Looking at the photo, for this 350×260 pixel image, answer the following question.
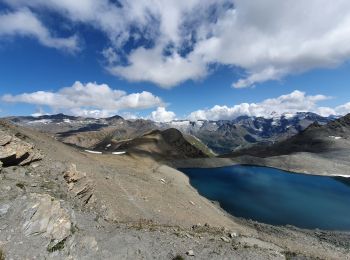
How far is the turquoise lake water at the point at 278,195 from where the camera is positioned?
59250 mm

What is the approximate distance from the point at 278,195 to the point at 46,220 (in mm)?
68877

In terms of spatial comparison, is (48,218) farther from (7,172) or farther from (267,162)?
(267,162)

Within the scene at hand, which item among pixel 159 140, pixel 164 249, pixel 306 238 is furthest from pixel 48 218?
pixel 159 140

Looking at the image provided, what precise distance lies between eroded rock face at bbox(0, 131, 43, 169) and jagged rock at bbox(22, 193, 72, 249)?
6322 mm

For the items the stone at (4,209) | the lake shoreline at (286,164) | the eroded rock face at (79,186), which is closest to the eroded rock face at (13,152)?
the eroded rock face at (79,186)

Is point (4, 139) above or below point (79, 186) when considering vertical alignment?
above

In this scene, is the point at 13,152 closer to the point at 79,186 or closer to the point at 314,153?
the point at 79,186

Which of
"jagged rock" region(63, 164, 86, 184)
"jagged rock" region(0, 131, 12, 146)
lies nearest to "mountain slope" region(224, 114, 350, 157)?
"jagged rock" region(63, 164, 86, 184)

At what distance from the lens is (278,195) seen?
77500mm

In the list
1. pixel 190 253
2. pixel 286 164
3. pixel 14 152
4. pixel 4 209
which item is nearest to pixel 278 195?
pixel 286 164

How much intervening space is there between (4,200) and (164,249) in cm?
1080

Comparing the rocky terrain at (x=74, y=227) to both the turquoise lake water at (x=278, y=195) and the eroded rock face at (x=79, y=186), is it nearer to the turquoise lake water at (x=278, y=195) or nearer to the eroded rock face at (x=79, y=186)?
the eroded rock face at (x=79, y=186)

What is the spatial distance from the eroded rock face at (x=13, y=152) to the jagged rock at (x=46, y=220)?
6.32 m

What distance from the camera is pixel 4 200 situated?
17.8m
